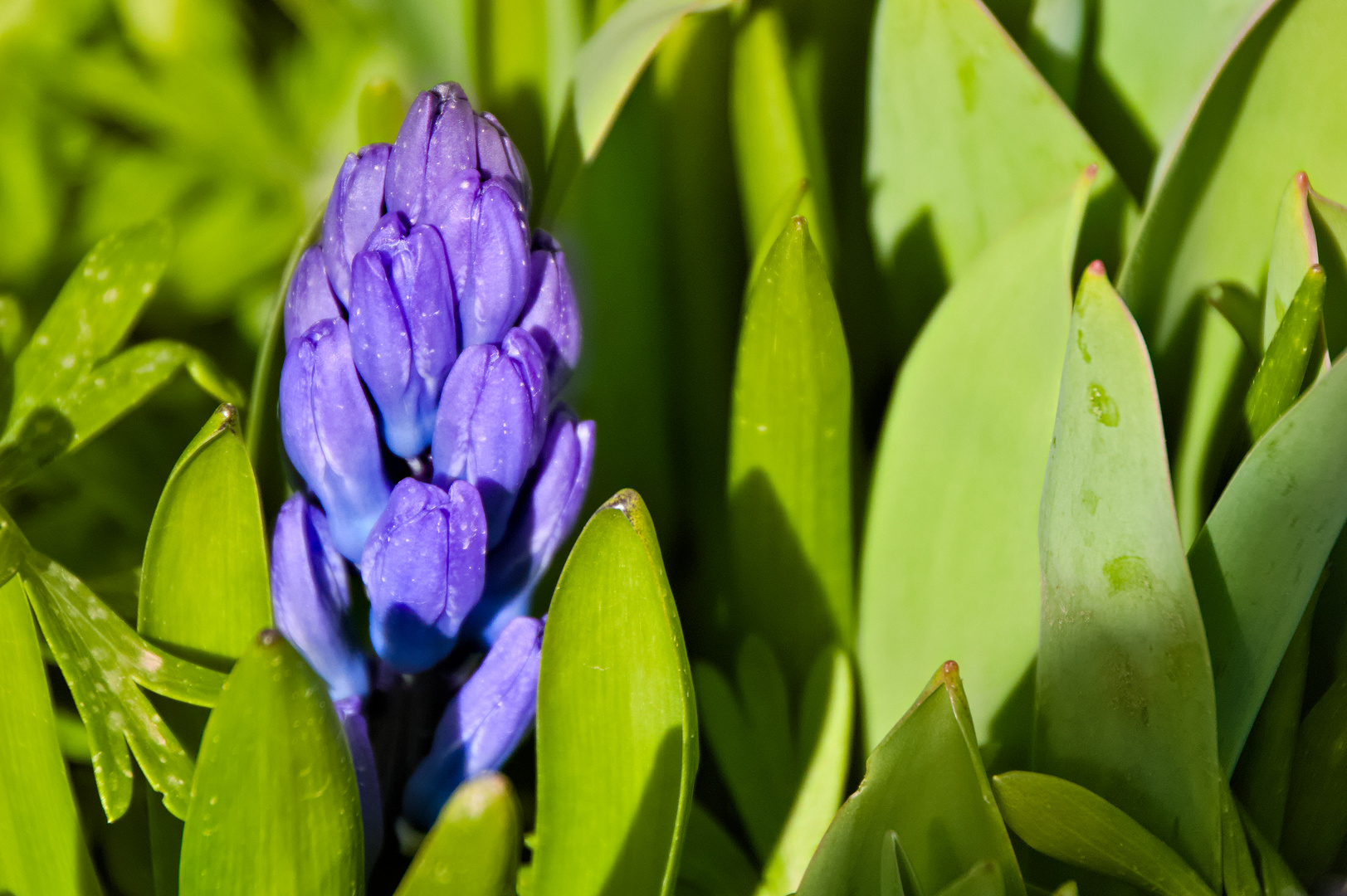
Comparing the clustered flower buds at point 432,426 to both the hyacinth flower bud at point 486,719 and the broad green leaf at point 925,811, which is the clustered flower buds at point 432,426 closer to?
the hyacinth flower bud at point 486,719

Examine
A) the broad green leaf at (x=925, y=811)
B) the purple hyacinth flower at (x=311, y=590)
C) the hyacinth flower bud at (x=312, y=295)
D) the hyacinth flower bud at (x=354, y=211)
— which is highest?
the hyacinth flower bud at (x=354, y=211)

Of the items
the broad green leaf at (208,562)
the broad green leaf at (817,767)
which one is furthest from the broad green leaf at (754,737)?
the broad green leaf at (208,562)

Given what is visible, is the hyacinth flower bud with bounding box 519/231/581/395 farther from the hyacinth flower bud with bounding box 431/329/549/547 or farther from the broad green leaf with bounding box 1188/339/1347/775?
the broad green leaf with bounding box 1188/339/1347/775

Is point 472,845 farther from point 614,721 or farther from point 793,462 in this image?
point 793,462

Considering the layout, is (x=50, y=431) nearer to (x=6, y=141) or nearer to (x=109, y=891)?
(x=109, y=891)

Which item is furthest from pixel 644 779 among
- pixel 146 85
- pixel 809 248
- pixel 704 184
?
pixel 146 85

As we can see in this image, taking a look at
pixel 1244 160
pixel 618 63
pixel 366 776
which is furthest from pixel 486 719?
pixel 1244 160
